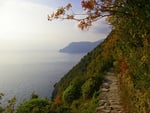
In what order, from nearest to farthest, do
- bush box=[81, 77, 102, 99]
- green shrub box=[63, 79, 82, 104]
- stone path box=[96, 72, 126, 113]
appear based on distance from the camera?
stone path box=[96, 72, 126, 113] < bush box=[81, 77, 102, 99] < green shrub box=[63, 79, 82, 104]

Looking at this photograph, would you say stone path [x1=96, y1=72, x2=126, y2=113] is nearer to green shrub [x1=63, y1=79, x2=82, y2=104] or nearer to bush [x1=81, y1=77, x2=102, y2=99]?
bush [x1=81, y1=77, x2=102, y2=99]

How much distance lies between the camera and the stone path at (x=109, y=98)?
1147 centimetres

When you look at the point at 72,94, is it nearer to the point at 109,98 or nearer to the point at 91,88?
the point at 91,88

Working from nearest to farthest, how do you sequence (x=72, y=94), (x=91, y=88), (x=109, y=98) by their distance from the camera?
(x=109, y=98) → (x=91, y=88) → (x=72, y=94)

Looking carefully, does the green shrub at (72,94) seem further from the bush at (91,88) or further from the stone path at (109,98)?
the stone path at (109,98)

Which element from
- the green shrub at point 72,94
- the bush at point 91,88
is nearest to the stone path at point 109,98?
the bush at point 91,88

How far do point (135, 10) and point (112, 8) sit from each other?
81 cm

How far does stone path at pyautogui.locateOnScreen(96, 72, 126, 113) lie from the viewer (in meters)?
11.5

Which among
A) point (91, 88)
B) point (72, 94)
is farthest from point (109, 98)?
point (72, 94)

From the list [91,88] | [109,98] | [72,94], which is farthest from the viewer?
[72,94]

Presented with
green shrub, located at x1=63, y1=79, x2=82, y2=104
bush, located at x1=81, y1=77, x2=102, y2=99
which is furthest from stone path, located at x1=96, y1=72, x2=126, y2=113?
green shrub, located at x1=63, y1=79, x2=82, y2=104

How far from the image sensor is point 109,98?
1323 centimetres

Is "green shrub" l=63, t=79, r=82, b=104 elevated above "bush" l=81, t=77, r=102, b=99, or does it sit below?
below

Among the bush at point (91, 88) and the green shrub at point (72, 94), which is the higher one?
the bush at point (91, 88)
